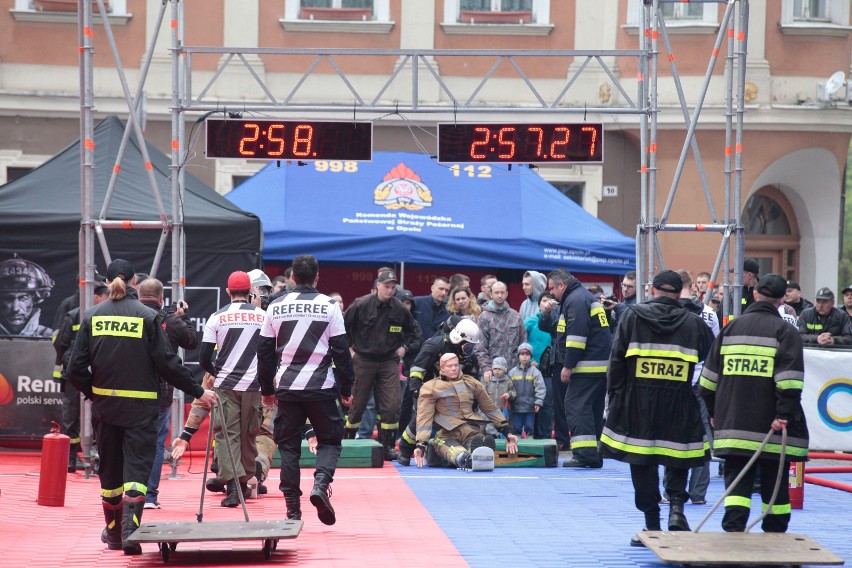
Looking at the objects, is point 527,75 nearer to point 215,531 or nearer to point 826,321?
point 826,321

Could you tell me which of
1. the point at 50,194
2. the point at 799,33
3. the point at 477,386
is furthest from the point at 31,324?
the point at 799,33

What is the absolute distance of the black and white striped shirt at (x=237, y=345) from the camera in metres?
11.4

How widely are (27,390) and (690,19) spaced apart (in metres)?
13.0

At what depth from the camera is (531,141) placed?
1467cm

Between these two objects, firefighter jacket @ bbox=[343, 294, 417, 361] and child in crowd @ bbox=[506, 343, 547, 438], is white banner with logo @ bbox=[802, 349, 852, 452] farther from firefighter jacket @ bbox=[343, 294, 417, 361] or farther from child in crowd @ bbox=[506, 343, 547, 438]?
firefighter jacket @ bbox=[343, 294, 417, 361]

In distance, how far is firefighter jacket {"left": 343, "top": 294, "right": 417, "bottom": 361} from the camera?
1506 cm

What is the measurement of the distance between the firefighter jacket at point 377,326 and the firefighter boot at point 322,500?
5.26 m

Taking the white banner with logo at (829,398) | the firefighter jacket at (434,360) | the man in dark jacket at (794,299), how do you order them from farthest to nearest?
the man in dark jacket at (794,299) < the white banner with logo at (829,398) < the firefighter jacket at (434,360)

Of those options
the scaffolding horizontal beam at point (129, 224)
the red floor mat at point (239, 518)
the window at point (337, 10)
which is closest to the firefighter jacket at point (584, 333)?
the red floor mat at point (239, 518)

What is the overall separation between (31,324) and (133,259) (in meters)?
2.06

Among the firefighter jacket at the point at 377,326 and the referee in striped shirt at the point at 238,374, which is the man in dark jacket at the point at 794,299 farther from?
the referee in striped shirt at the point at 238,374

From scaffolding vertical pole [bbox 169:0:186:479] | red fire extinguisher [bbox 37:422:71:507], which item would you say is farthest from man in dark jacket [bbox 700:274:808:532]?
scaffolding vertical pole [bbox 169:0:186:479]

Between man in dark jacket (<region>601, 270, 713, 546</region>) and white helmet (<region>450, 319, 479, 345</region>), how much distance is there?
5170 mm

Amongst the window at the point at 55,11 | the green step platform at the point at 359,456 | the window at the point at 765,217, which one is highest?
the window at the point at 55,11
